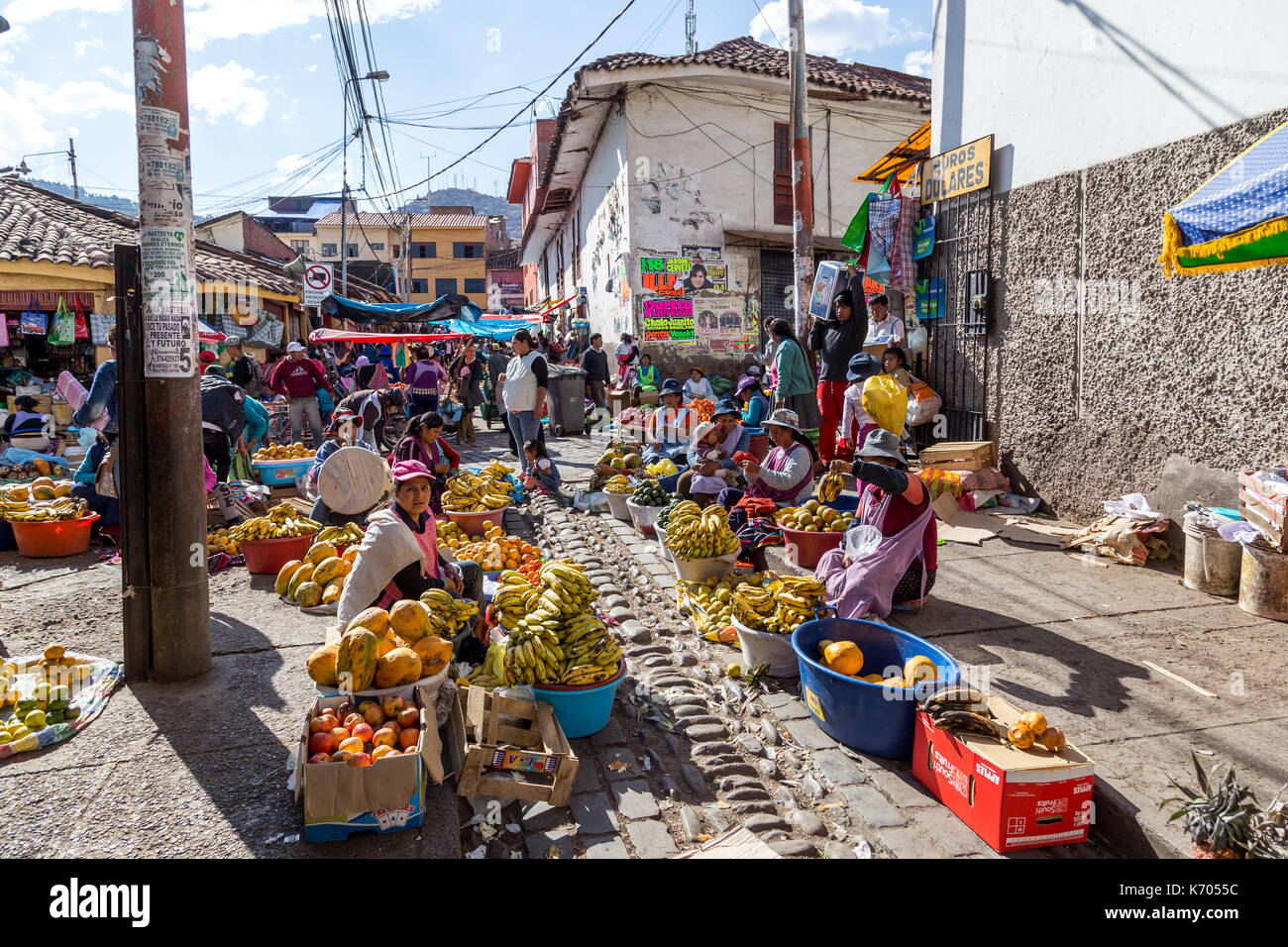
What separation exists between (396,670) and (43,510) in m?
6.45

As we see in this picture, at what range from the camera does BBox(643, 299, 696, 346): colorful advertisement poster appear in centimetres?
1723

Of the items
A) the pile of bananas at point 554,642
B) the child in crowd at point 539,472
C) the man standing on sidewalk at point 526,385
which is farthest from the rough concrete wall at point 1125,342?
the child in crowd at point 539,472

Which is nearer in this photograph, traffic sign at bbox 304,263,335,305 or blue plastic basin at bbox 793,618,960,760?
blue plastic basin at bbox 793,618,960,760

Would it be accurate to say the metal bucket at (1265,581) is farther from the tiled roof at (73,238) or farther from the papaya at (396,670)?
the tiled roof at (73,238)

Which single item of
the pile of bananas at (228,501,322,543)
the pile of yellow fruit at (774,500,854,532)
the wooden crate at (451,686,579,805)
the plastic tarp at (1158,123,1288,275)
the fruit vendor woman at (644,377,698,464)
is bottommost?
the wooden crate at (451,686,579,805)

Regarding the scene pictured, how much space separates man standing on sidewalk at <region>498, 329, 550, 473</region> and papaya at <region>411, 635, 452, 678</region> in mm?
6546

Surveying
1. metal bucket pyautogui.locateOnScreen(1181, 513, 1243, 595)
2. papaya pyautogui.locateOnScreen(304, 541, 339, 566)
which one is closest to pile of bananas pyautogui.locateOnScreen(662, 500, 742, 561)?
papaya pyautogui.locateOnScreen(304, 541, 339, 566)

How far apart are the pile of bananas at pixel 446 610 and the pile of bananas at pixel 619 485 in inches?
184

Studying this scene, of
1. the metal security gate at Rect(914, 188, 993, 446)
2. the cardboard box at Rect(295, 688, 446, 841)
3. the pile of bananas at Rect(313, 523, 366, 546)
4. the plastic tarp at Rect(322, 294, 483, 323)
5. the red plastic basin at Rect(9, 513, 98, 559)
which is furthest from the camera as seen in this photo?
the plastic tarp at Rect(322, 294, 483, 323)

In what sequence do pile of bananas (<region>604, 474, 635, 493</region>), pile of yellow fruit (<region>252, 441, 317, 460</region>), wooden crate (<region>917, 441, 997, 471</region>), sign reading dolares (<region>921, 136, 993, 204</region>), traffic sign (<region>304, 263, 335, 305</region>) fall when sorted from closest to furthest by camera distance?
wooden crate (<region>917, 441, 997, 471</region>) → sign reading dolares (<region>921, 136, 993, 204</region>) → pile of bananas (<region>604, 474, 635, 493</region>) → pile of yellow fruit (<region>252, 441, 317, 460</region>) → traffic sign (<region>304, 263, 335, 305</region>)

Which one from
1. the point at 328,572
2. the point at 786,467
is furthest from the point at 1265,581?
the point at 328,572

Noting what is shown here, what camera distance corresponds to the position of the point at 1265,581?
5.12 meters

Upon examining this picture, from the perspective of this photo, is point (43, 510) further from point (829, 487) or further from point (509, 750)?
point (829, 487)

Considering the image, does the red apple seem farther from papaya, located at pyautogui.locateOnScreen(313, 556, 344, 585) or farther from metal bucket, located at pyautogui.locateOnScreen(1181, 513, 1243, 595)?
metal bucket, located at pyautogui.locateOnScreen(1181, 513, 1243, 595)
